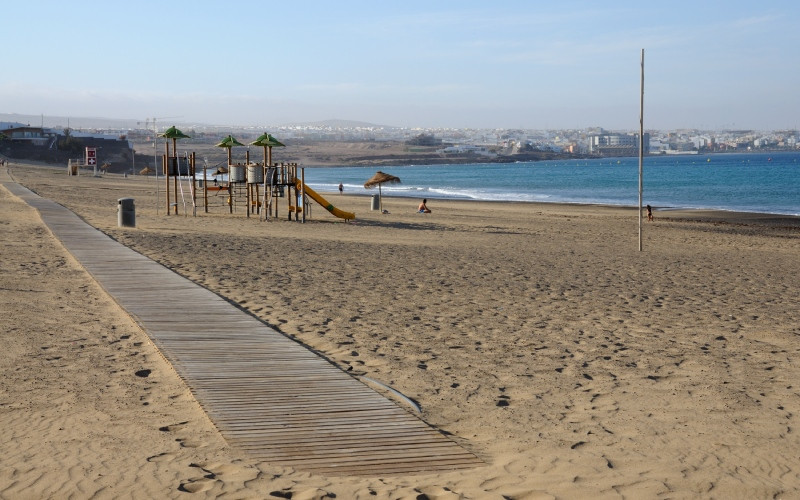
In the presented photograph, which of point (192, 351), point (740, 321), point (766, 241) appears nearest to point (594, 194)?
point (766, 241)

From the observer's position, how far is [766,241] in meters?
20.1

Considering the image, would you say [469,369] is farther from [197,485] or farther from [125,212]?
[125,212]

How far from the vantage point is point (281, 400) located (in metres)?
5.15

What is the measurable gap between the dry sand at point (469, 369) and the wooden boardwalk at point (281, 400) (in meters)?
0.14

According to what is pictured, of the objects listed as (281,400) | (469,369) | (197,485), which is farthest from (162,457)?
(469,369)

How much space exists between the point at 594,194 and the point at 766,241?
28935mm

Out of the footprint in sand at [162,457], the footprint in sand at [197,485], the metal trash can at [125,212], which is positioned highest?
the metal trash can at [125,212]

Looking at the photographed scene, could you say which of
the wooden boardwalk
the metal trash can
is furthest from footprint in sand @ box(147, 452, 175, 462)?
the metal trash can

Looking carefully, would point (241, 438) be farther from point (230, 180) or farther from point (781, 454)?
point (230, 180)

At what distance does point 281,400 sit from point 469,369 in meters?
1.70

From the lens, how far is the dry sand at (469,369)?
161 inches

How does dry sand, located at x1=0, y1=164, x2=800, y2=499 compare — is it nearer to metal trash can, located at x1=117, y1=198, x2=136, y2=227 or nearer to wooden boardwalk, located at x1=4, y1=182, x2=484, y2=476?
wooden boardwalk, located at x1=4, y1=182, x2=484, y2=476

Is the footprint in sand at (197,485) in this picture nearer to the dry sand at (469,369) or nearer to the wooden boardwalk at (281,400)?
the dry sand at (469,369)

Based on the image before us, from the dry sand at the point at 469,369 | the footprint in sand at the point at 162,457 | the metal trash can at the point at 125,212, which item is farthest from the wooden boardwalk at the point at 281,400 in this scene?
the metal trash can at the point at 125,212
